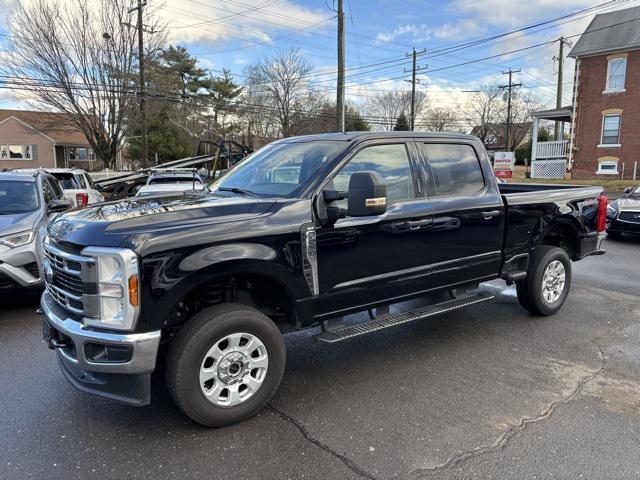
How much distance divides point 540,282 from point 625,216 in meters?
6.90

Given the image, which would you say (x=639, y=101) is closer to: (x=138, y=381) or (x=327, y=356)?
(x=327, y=356)

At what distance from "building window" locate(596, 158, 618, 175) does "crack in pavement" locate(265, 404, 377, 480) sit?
105ft

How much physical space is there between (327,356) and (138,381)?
1992 mm

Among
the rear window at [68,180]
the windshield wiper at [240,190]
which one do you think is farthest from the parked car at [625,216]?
the rear window at [68,180]

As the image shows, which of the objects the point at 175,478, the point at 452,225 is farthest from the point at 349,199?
the point at 175,478

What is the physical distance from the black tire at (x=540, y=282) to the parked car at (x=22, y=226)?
557 centimetres

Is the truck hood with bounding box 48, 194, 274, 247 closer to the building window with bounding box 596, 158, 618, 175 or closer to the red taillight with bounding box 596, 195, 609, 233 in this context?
the red taillight with bounding box 596, 195, 609, 233

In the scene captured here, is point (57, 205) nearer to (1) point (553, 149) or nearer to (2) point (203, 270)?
(2) point (203, 270)

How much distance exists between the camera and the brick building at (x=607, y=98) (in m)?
28.8

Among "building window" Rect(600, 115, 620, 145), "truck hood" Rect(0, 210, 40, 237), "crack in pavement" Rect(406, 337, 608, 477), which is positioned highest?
"building window" Rect(600, 115, 620, 145)

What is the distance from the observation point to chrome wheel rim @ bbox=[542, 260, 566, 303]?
18.3 feet

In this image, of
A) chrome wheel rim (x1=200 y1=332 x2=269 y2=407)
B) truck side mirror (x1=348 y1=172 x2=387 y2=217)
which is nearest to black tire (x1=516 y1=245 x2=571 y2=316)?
truck side mirror (x1=348 y1=172 x2=387 y2=217)

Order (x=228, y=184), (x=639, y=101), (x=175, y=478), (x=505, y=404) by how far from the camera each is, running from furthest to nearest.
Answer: (x=639, y=101) → (x=228, y=184) → (x=505, y=404) → (x=175, y=478)

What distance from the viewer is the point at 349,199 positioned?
351cm
